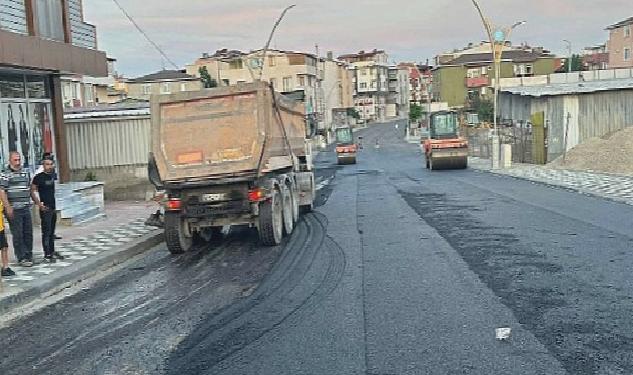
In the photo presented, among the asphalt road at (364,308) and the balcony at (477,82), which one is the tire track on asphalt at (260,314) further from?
the balcony at (477,82)

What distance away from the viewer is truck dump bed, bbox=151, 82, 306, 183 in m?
13.5

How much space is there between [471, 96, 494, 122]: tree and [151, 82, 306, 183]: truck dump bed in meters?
66.3

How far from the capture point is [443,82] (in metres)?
107

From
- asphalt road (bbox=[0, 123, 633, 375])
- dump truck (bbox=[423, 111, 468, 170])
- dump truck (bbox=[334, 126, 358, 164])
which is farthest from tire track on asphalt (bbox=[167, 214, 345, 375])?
dump truck (bbox=[334, 126, 358, 164])

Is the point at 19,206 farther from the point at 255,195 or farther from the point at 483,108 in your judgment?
the point at 483,108

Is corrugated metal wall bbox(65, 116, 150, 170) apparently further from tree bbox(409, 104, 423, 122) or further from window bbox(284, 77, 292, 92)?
window bbox(284, 77, 292, 92)

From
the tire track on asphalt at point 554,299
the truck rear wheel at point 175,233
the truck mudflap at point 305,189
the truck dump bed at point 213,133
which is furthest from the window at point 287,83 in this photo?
the truck rear wheel at point 175,233

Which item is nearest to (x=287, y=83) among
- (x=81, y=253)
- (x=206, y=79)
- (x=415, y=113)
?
(x=206, y=79)

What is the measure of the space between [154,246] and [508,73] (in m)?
94.3

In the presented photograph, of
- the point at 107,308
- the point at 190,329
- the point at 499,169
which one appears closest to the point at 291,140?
the point at 107,308

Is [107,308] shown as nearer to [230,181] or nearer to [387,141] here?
[230,181]

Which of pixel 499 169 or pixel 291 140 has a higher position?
pixel 291 140

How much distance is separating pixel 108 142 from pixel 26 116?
184 inches

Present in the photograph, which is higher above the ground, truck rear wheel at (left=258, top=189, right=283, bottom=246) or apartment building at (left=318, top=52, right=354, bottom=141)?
apartment building at (left=318, top=52, right=354, bottom=141)
